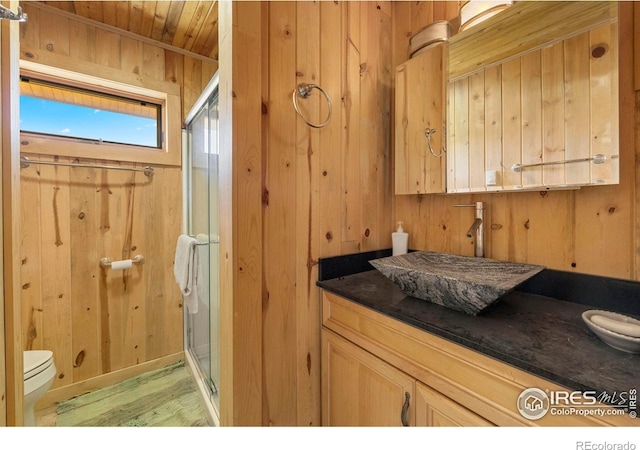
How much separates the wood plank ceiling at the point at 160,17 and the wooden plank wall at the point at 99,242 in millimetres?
87

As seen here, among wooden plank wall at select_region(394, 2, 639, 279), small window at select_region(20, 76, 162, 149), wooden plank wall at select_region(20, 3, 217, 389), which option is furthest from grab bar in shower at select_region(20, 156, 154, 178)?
wooden plank wall at select_region(394, 2, 639, 279)

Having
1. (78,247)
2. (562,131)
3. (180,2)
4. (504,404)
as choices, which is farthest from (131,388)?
(562,131)

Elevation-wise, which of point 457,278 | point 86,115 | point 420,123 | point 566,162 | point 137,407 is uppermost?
point 86,115

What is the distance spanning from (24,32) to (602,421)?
290 cm

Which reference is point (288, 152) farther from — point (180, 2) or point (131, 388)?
point (131, 388)

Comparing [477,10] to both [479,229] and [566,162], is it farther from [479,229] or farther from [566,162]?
[479,229]

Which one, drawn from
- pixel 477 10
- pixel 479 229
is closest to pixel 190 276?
pixel 479 229

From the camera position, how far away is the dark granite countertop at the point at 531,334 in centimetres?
49

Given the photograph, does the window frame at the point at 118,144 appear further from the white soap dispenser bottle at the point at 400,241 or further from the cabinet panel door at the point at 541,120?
the cabinet panel door at the point at 541,120

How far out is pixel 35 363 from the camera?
50.1 inches

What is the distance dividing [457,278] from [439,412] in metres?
0.37

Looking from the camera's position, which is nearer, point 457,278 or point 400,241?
point 457,278

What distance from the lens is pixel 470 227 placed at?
113cm

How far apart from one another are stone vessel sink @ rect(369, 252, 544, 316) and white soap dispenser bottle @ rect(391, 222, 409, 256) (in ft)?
0.37
